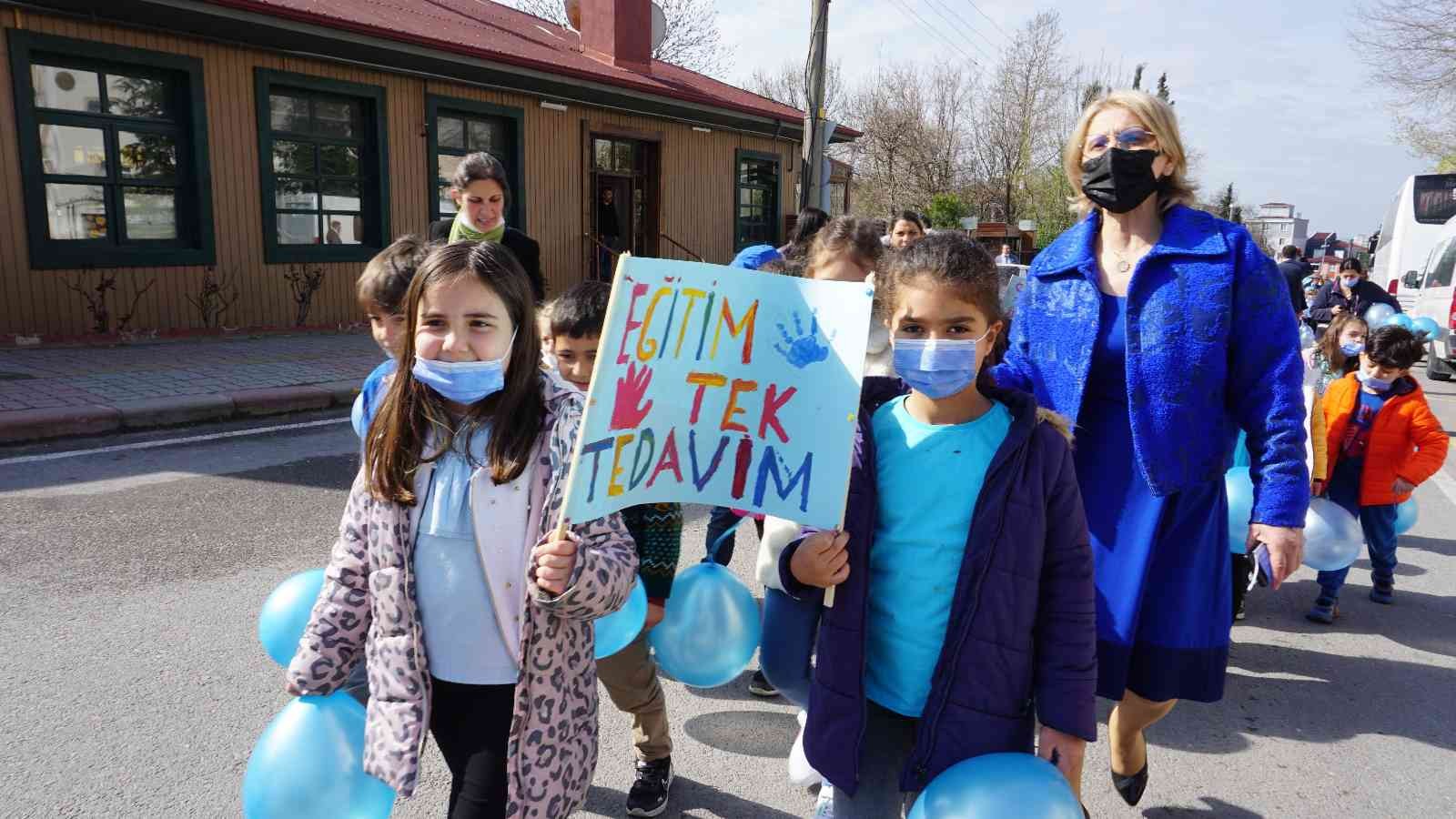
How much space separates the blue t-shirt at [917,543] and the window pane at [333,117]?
1257 cm

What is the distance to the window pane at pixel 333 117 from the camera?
499 inches

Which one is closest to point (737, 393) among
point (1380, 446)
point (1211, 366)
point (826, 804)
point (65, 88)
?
point (826, 804)

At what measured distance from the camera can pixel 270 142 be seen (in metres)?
12.0

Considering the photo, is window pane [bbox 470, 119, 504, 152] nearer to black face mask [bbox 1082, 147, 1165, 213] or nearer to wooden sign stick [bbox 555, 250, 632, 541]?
black face mask [bbox 1082, 147, 1165, 213]

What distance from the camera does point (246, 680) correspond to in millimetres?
3479

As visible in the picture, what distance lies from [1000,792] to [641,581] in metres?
1.13

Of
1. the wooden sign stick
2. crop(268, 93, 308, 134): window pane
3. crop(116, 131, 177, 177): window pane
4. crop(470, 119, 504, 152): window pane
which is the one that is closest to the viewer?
the wooden sign stick

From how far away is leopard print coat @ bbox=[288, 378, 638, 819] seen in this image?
1.89 m

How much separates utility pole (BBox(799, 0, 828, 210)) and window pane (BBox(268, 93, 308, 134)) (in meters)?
6.67

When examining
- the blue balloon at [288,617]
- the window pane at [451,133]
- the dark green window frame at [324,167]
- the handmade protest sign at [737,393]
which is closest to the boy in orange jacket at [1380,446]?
the handmade protest sign at [737,393]

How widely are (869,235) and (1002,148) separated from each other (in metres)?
36.7

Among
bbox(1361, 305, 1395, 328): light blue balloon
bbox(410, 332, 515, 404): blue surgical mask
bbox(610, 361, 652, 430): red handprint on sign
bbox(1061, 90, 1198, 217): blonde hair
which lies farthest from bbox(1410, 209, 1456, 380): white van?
bbox(410, 332, 515, 404): blue surgical mask

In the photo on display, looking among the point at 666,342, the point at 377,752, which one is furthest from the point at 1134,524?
the point at 377,752

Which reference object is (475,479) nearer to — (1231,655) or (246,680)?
(246,680)
